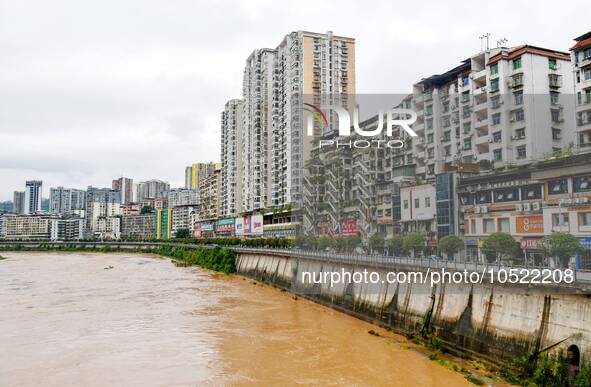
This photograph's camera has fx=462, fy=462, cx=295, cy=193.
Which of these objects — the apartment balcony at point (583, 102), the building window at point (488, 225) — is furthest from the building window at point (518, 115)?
the building window at point (488, 225)

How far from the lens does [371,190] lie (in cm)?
5156

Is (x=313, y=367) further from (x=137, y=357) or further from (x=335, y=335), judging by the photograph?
(x=137, y=357)

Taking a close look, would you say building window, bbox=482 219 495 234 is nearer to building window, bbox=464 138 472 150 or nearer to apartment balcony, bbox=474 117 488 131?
apartment balcony, bbox=474 117 488 131

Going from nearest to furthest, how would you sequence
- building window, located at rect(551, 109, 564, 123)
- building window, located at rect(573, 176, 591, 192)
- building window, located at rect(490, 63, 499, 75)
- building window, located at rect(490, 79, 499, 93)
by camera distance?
building window, located at rect(573, 176, 591, 192)
building window, located at rect(551, 109, 564, 123)
building window, located at rect(490, 79, 499, 93)
building window, located at rect(490, 63, 499, 75)

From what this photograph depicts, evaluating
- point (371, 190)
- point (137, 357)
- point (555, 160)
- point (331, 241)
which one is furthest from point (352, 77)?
point (137, 357)

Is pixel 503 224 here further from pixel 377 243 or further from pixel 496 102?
pixel 496 102

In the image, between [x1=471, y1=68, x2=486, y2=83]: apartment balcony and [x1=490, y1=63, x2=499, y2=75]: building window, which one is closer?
[x1=490, y1=63, x2=499, y2=75]: building window

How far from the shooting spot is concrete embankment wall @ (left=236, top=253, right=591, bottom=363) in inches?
690

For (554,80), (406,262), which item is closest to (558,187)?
(406,262)

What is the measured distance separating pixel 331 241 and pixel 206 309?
608 inches

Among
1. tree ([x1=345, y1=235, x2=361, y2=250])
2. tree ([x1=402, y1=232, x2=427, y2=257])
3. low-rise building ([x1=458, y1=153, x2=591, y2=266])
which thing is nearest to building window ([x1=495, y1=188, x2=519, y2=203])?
low-rise building ([x1=458, y1=153, x2=591, y2=266])

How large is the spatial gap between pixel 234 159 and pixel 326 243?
83.5 meters

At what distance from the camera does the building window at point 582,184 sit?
2697cm

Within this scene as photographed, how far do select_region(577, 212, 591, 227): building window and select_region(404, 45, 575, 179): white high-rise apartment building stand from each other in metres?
12.7
